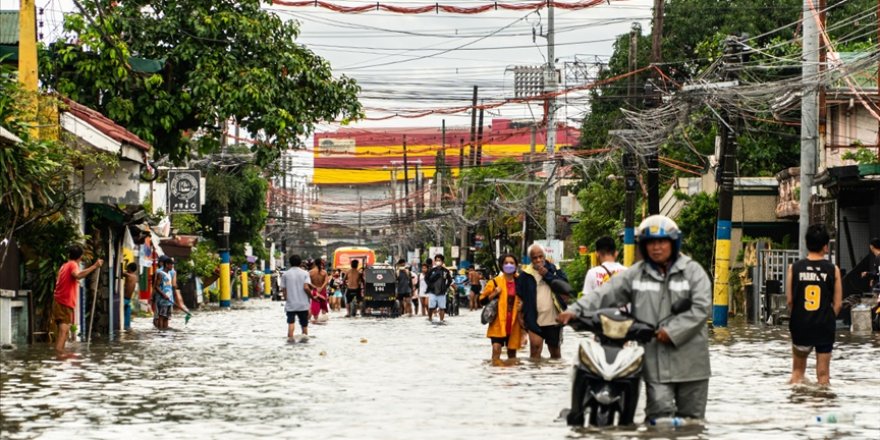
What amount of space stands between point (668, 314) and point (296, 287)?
55.6ft

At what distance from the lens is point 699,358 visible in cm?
1115

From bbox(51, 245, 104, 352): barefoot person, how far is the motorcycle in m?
14.4

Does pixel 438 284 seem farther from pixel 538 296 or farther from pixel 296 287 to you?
pixel 538 296

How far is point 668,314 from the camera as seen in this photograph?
11.2 m

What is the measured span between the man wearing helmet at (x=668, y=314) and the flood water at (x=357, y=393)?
31cm

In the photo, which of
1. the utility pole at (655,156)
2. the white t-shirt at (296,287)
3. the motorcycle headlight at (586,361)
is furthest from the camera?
the utility pole at (655,156)

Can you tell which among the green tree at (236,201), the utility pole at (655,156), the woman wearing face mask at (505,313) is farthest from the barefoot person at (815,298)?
the green tree at (236,201)

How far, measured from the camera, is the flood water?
1227cm

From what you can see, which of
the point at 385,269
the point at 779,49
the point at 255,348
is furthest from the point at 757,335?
the point at 779,49

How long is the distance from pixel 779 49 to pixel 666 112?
1719 centimetres

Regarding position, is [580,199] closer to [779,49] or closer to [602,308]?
[779,49]

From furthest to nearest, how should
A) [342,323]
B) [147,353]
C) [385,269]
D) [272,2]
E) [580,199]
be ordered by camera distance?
[580,199]
[385,269]
[342,323]
[272,2]
[147,353]

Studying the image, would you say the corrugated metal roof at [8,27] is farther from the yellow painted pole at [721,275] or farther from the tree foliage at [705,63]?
the tree foliage at [705,63]

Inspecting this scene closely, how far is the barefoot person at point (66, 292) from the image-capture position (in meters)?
24.2
